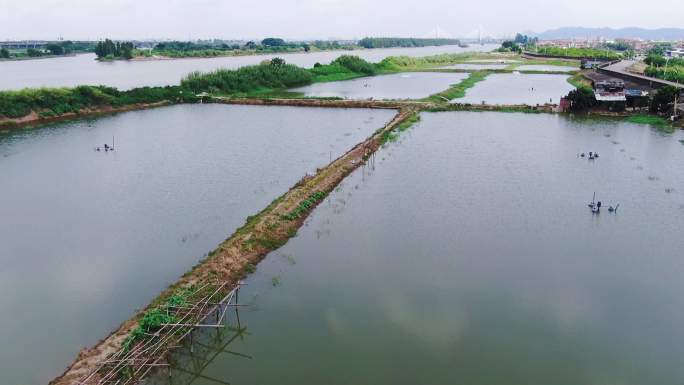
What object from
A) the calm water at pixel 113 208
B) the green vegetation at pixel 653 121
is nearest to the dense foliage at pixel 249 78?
the calm water at pixel 113 208

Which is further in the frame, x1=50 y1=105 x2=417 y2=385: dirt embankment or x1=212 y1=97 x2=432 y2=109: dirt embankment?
x1=212 y1=97 x2=432 y2=109: dirt embankment

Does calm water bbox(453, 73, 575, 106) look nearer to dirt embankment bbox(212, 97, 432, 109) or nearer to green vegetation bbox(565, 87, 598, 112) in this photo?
green vegetation bbox(565, 87, 598, 112)

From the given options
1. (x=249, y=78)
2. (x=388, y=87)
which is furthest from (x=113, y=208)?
(x=388, y=87)

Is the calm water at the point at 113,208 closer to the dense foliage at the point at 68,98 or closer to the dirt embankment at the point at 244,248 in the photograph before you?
the dirt embankment at the point at 244,248

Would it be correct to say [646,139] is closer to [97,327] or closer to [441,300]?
[441,300]

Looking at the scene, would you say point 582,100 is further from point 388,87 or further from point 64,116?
point 64,116

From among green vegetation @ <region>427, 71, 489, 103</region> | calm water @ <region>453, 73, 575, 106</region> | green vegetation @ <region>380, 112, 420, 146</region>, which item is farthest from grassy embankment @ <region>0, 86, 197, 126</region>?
calm water @ <region>453, 73, 575, 106</region>
